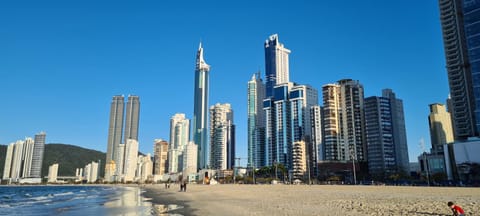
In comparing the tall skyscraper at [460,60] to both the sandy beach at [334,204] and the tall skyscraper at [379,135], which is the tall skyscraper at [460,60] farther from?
the sandy beach at [334,204]

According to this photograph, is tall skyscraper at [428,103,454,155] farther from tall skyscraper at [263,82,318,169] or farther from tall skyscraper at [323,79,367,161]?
tall skyscraper at [263,82,318,169]

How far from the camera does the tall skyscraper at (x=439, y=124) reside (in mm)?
181625

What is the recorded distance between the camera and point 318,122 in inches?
6801

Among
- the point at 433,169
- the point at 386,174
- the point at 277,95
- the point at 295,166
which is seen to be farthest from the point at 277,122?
the point at 433,169

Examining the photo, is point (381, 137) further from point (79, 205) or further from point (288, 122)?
point (79, 205)

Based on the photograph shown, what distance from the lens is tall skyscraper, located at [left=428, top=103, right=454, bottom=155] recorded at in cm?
18162

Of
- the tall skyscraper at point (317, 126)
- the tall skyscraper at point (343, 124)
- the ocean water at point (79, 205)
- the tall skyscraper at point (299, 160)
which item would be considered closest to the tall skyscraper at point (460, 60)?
the tall skyscraper at point (343, 124)

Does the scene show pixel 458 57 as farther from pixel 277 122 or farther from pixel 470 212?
pixel 470 212

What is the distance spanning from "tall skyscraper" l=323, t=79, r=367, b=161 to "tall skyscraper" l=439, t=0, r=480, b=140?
38693 millimetres

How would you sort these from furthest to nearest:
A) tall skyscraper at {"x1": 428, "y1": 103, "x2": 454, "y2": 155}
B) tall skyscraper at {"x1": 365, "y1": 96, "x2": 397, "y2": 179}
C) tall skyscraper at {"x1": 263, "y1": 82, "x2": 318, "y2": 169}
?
tall skyscraper at {"x1": 428, "y1": 103, "x2": 454, "y2": 155}
tall skyscraper at {"x1": 263, "y1": 82, "x2": 318, "y2": 169}
tall skyscraper at {"x1": 365, "y1": 96, "x2": 397, "y2": 179}

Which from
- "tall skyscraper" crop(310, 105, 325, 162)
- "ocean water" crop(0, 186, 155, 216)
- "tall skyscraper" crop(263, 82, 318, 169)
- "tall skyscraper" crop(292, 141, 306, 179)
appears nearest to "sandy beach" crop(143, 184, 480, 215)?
"ocean water" crop(0, 186, 155, 216)

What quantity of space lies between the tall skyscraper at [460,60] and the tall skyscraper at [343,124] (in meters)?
38.7

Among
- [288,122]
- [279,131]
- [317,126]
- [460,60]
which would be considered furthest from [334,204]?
[279,131]

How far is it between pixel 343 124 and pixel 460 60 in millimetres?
50666
